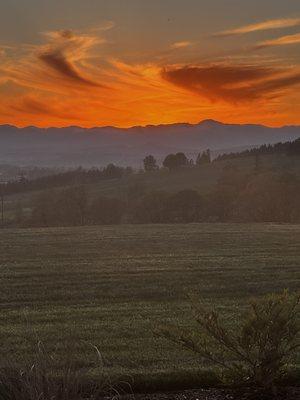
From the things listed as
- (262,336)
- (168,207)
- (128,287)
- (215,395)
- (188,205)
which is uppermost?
(262,336)

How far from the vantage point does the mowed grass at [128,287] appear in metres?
11.6

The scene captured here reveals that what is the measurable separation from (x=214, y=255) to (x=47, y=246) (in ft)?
38.2

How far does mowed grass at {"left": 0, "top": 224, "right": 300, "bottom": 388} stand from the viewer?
37.9 feet

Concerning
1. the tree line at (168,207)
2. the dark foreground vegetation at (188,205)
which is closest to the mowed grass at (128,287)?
the dark foreground vegetation at (188,205)

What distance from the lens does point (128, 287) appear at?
19.5m

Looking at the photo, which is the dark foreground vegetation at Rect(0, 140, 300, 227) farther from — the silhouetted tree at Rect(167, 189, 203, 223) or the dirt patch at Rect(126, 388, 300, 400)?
the dirt patch at Rect(126, 388, 300, 400)

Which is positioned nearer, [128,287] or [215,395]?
[215,395]

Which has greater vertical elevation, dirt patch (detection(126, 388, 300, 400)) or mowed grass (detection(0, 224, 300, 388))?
dirt patch (detection(126, 388, 300, 400))

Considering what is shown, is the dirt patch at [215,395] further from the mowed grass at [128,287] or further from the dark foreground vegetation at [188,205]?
the dark foreground vegetation at [188,205]

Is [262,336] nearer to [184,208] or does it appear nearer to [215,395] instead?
[215,395]

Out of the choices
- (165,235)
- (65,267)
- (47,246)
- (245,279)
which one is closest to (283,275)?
(245,279)

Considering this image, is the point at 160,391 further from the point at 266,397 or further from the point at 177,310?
the point at 177,310

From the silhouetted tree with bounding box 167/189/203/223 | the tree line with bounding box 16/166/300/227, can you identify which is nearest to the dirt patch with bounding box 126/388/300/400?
the tree line with bounding box 16/166/300/227

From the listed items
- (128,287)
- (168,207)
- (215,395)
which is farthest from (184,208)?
(215,395)
